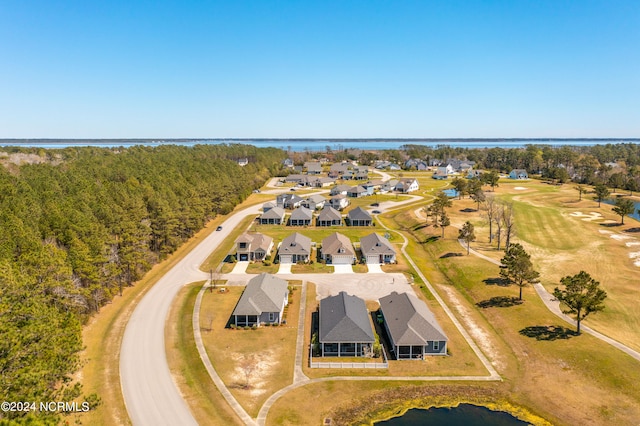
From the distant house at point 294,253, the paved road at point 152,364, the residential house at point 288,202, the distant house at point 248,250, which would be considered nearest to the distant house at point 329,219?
the residential house at point 288,202

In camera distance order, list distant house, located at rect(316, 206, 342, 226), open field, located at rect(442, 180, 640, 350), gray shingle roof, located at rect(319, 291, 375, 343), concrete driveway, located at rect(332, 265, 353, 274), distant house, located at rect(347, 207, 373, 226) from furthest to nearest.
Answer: distant house, located at rect(316, 206, 342, 226), distant house, located at rect(347, 207, 373, 226), concrete driveway, located at rect(332, 265, 353, 274), open field, located at rect(442, 180, 640, 350), gray shingle roof, located at rect(319, 291, 375, 343)

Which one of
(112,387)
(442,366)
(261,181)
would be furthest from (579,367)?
(261,181)

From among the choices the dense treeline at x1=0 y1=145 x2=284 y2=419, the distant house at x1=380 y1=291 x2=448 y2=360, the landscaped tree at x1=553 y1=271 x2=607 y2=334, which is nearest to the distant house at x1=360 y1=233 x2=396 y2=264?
the distant house at x1=380 y1=291 x2=448 y2=360

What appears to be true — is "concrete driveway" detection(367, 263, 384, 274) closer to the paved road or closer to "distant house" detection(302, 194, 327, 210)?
the paved road

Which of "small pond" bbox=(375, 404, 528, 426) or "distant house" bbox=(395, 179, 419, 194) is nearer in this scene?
"small pond" bbox=(375, 404, 528, 426)

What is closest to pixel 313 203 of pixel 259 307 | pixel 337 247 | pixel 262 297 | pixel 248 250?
pixel 337 247

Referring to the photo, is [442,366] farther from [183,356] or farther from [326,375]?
[183,356]

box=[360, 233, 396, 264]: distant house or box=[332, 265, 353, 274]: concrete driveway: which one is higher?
box=[360, 233, 396, 264]: distant house
